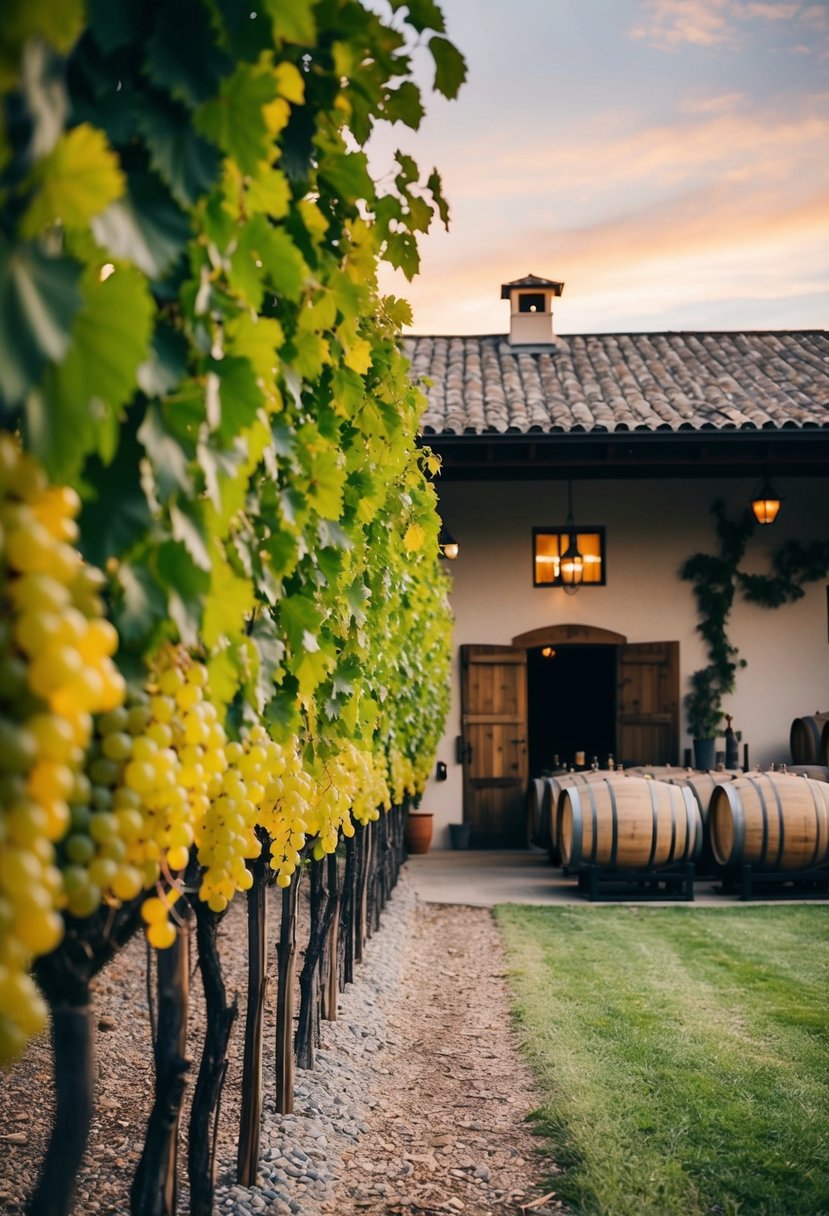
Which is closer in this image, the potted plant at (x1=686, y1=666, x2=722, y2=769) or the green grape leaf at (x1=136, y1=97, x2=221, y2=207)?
the green grape leaf at (x1=136, y1=97, x2=221, y2=207)

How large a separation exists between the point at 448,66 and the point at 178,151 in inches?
35.0

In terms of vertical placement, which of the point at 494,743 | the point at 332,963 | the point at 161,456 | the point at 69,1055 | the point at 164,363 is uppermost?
the point at 164,363

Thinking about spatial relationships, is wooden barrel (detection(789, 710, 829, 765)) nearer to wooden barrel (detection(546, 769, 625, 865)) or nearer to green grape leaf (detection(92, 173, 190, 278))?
wooden barrel (detection(546, 769, 625, 865))

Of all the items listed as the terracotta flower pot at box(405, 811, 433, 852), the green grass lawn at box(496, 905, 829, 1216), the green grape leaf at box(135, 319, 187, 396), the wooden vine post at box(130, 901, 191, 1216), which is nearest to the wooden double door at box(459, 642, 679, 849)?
the terracotta flower pot at box(405, 811, 433, 852)

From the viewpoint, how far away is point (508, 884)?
30.8ft

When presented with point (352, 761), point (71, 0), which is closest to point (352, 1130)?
point (352, 761)

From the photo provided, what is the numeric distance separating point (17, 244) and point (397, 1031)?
4.67 m

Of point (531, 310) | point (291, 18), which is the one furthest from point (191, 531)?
point (531, 310)

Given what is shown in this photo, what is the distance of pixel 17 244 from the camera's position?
2.87 ft

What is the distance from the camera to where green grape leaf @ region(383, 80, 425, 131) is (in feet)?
6.80

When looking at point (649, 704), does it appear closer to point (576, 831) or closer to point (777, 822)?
point (777, 822)

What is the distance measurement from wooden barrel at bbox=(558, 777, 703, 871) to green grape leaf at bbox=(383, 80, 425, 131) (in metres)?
6.53

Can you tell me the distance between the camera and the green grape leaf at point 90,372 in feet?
3.04

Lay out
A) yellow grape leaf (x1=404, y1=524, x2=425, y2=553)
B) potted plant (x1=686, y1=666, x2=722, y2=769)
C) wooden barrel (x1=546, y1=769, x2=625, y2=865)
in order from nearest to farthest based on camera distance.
A: 1. yellow grape leaf (x1=404, y1=524, x2=425, y2=553)
2. wooden barrel (x1=546, y1=769, x2=625, y2=865)
3. potted plant (x1=686, y1=666, x2=722, y2=769)
